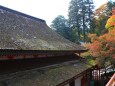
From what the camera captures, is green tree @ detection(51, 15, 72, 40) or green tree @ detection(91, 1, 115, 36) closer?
green tree @ detection(51, 15, 72, 40)

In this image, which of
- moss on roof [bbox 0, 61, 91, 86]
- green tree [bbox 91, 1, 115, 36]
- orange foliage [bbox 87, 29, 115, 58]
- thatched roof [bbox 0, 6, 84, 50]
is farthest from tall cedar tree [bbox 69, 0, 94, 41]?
moss on roof [bbox 0, 61, 91, 86]

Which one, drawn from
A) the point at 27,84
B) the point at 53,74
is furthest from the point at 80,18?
the point at 27,84

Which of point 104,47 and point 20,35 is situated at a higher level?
point 20,35

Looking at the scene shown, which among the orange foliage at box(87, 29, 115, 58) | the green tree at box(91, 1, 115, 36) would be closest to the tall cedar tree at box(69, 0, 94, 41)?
the green tree at box(91, 1, 115, 36)

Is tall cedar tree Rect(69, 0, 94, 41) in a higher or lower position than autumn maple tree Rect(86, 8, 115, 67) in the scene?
higher

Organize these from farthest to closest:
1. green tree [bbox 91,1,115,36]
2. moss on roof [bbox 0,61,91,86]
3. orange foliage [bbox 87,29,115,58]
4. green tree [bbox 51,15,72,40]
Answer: green tree [bbox 91,1,115,36] < green tree [bbox 51,15,72,40] < orange foliage [bbox 87,29,115,58] < moss on roof [bbox 0,61,91,86]

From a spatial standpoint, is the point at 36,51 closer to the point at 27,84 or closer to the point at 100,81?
the point at 27,84

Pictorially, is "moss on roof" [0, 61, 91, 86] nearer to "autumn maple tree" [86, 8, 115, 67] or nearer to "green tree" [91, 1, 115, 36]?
"autumn maple tree" [86, 8, 115, 67]

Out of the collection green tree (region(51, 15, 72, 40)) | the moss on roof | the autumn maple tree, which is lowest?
the moss on roof

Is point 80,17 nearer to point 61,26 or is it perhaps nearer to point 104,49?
point 61,26

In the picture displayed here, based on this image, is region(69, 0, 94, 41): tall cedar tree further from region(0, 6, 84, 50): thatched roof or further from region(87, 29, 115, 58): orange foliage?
region(0, 6, 84, 50): thatched roof

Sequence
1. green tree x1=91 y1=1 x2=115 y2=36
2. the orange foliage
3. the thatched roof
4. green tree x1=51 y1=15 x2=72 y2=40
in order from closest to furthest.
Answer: the thatched roof, the orange foliage, green tree x1=51 y1=15 x2=72 y2=40, green tree x1=91 y1=1 x2=115 y2=36

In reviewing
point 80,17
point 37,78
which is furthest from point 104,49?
point 80,17

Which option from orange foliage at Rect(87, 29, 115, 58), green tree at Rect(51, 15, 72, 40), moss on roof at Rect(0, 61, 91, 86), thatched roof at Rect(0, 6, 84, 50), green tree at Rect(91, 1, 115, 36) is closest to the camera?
moss on roof at Rect(0, 61, 91, 86)
